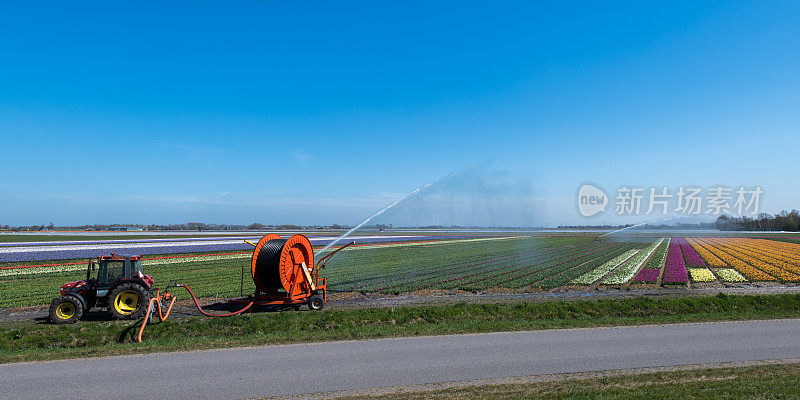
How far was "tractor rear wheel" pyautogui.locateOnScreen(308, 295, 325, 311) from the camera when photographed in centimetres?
1769

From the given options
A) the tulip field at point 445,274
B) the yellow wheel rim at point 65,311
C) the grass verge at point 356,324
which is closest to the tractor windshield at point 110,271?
the yellow wheel rim at point 65,311

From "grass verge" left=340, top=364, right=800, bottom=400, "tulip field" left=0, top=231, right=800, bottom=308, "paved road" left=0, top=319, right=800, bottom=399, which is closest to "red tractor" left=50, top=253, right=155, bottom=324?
"tulip field" left=0, top=231, right=800, bottom=308

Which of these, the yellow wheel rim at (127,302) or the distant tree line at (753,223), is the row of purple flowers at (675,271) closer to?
the yellow wheel rim at (127,302)

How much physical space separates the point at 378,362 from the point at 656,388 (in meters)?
5.74

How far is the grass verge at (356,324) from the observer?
1220 centimetres

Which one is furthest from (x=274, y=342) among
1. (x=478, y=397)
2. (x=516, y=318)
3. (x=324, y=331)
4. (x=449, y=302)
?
(x=449, y=302)

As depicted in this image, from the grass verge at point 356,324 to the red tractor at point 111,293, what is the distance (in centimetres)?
102

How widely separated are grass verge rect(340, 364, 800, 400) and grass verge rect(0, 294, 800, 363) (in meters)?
4.57

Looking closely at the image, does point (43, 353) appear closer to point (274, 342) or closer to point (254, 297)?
point (274, 342)

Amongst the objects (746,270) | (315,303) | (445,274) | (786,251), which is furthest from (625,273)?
(786,251)

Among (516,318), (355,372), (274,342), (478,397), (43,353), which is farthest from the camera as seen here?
(516,318)

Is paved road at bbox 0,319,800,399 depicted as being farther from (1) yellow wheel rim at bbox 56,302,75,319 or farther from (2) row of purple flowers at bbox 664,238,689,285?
(2) row of purple flowers at bbox 664,238,689,285

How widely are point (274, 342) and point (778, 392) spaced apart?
1116 cm

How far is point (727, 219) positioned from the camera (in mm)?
159500
